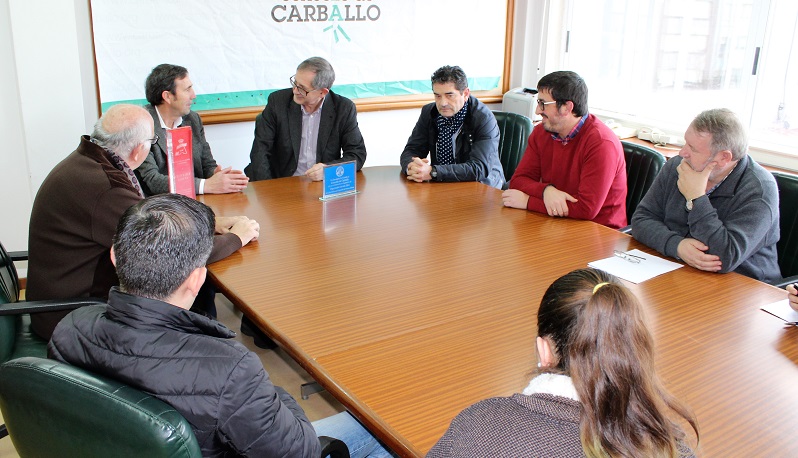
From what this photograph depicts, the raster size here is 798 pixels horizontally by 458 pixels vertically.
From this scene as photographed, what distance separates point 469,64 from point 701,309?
361 cm

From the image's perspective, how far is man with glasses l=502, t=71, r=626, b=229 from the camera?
285 centimetres

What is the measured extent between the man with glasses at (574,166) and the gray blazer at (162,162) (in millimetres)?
1518

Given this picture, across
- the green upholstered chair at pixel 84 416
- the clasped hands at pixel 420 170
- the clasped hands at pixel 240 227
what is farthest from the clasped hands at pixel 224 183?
the green upholstered chair at pixel 84 416

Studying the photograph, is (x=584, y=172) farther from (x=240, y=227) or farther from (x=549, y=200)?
(x=240, y=227)

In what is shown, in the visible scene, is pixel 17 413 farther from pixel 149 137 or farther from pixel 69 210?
pixel 149 137

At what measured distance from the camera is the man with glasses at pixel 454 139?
340 cm

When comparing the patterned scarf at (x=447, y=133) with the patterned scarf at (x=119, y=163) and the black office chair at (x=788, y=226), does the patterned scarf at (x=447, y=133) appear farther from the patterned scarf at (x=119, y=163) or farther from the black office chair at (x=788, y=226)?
the patterned scarf at (x=119, y=163)

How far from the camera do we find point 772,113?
157 inches

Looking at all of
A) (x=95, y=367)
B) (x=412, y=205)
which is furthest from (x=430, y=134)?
(x=95, y=367)

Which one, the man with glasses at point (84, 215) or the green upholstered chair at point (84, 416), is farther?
the man with glasses at point (84, 215)

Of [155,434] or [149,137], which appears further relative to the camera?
A: [149,137]

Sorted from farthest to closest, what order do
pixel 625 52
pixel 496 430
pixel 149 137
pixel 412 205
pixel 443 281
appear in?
pixel 625 52, pixel 412 205, pixel 149 137, pixel 443 281, pixel 496 430

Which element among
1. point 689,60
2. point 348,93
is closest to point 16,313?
point 348,93

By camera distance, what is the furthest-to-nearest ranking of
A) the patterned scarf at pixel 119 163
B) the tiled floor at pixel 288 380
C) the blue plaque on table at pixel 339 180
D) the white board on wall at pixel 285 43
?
the white board on wall at pixel 285 43, the blue plaque on table at pixel 339 180, the tiled floor at pixel 288 380, the patterned scarf at pixel 119 163
